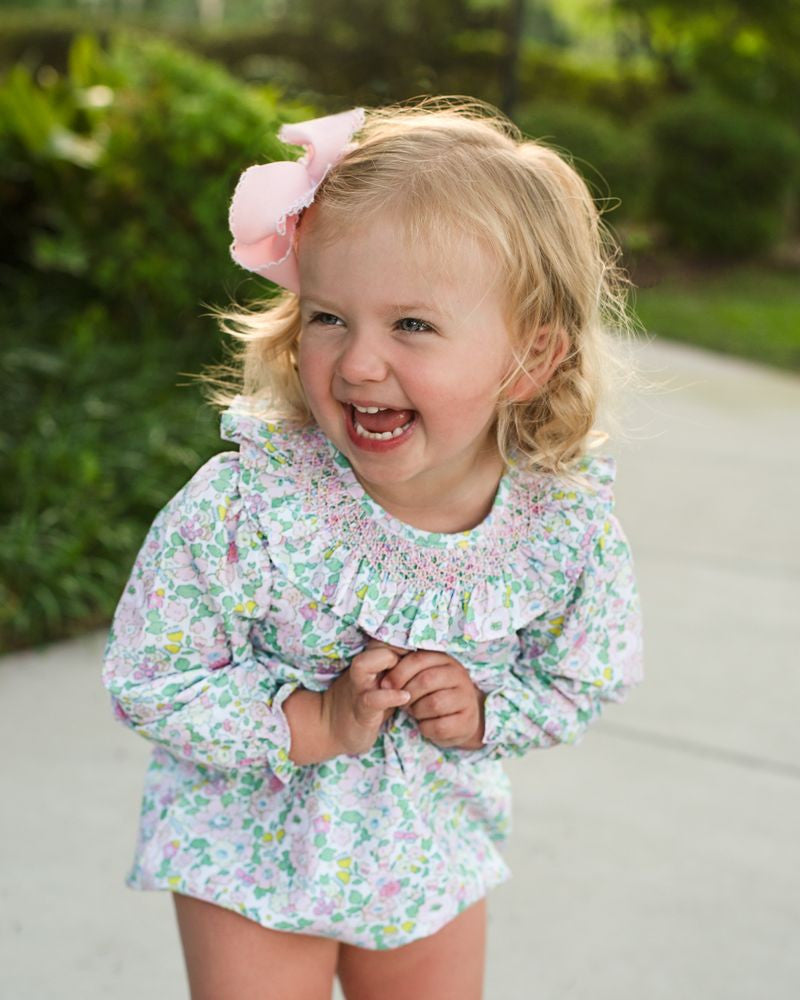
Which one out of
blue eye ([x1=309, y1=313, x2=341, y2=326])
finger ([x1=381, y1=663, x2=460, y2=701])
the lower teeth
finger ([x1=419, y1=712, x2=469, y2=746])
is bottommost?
finger ([x1=419, y1=712, x2=469, y2=746])

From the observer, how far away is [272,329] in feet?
6.10

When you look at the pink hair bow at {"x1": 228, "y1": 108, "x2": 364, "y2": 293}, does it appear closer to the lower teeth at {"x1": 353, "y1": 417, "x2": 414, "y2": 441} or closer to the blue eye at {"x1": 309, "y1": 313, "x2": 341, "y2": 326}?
the blue eye at {"x1": 309, "y1": 313, "x2": 341, "y2": 326}

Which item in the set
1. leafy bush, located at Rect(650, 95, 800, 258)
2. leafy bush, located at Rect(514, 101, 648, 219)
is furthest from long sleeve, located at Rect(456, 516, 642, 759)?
leafy bush, located at Rect(650, 95, 800, 258)

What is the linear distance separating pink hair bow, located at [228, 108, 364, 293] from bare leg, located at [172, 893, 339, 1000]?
85 cm

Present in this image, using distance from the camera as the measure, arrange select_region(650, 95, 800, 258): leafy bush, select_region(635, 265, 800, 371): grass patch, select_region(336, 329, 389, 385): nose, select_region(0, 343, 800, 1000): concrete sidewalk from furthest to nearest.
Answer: select_region(650, 95, 800, 258): leafy bush → select_region(635, 265, 800, 371): grass patch → select_region(0, 343, 800, 1000): concrete sidewalk → select_region(336, 329, 389, 385): nose

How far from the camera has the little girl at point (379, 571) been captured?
5.33 ft

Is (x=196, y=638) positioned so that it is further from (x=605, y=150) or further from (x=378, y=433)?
(x=605, y=150)

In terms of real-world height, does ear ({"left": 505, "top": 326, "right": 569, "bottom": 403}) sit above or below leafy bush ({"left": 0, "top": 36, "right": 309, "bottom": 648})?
above

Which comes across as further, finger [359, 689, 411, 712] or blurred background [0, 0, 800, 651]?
blurred background [0, 0, 800, 651]

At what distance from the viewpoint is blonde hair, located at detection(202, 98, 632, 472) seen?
1.61m

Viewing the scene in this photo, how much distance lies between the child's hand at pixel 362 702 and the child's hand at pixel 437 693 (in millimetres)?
19

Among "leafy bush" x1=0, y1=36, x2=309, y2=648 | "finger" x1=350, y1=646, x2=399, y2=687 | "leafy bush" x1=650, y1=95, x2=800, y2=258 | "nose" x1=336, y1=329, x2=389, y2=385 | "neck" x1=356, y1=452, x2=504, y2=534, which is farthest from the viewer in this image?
"leafy bush" x1=650, y1=95, x2=800, y2=258

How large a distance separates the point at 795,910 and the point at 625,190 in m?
8.14

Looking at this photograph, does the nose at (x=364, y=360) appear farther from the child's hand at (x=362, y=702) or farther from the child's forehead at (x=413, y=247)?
the child's hand at (x=362, y=702)
